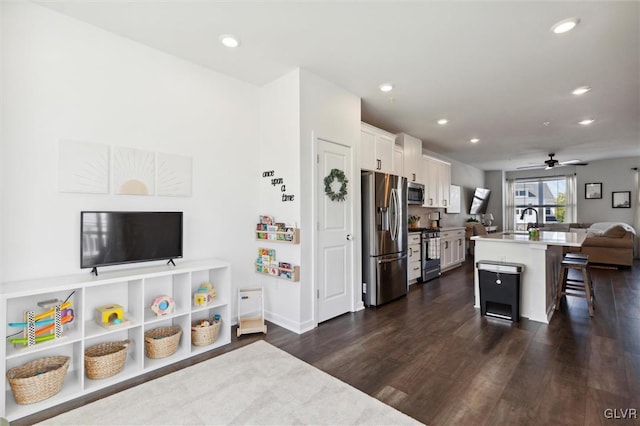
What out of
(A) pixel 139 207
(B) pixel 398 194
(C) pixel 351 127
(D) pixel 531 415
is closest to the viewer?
(D) pixel 531 415

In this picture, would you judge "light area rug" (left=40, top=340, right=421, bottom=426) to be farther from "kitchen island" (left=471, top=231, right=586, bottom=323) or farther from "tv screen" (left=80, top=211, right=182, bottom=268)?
"kitchen island" (left=471, top=231, right=586, bottom=323)

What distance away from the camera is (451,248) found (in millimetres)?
6625

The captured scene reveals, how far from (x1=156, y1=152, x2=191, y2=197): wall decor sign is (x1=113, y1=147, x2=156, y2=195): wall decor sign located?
7 cm

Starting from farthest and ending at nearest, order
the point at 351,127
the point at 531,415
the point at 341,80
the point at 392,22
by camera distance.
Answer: the point at 351,127, the point at 341,80, the point at 392,22, the point at 531,415

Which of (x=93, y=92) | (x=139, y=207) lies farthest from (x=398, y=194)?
(x=93, y=92)

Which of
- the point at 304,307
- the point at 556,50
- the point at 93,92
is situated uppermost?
the point at 556,50

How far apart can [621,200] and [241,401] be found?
1095 cm

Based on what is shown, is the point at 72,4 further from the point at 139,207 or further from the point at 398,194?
the point at 398,194

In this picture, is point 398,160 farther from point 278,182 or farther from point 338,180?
point 278,182

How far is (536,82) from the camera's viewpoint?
3.54 meters

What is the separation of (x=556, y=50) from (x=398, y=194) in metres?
2.32

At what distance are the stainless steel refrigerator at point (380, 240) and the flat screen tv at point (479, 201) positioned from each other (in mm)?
5871

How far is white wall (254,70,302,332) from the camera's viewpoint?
127 inches

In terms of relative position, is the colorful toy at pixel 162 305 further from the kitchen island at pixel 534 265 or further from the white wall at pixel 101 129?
the kitchen island at pixel 534 265
